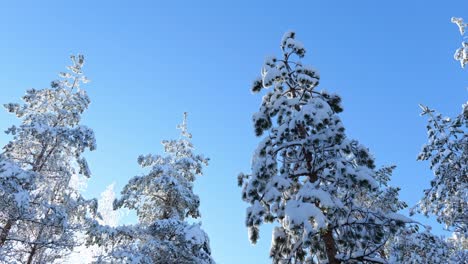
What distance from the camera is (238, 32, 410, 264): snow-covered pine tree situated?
836cm

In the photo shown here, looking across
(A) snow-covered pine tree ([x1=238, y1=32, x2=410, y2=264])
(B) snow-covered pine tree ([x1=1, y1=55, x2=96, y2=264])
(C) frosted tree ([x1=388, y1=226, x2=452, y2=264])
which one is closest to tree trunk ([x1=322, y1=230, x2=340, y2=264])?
(A) snow-covered pine tree ([x1=238, y1=32, x2=410, y2=264])

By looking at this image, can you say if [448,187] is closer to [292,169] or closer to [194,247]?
[292,169]

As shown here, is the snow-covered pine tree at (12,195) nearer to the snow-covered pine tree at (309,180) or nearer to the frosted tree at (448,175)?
the snow-covered pine tree at (309,180)

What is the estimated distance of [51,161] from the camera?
53.7 feet

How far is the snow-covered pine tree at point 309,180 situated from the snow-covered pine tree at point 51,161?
8.81 meters

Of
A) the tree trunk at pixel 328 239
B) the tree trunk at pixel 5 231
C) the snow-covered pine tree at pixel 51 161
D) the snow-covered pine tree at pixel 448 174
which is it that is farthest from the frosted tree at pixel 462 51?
the tree trunk at pixel 5 231

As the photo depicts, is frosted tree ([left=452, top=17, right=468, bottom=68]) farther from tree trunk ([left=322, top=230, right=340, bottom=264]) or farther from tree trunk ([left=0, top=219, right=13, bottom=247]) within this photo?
tree trunk ([left=0, top=219, right=13, bottom=247])

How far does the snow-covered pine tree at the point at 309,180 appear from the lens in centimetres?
836

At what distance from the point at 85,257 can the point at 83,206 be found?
70.9 feet

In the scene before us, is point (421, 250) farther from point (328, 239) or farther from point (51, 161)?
point (51, 161)

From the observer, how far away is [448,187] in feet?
51.2

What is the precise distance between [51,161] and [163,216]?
6042 mm

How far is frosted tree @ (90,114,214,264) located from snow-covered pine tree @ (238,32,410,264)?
7.33 meters

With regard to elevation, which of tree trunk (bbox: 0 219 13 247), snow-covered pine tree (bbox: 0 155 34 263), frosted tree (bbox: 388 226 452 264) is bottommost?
tree trunk (bbox: 0 219 13 247)
